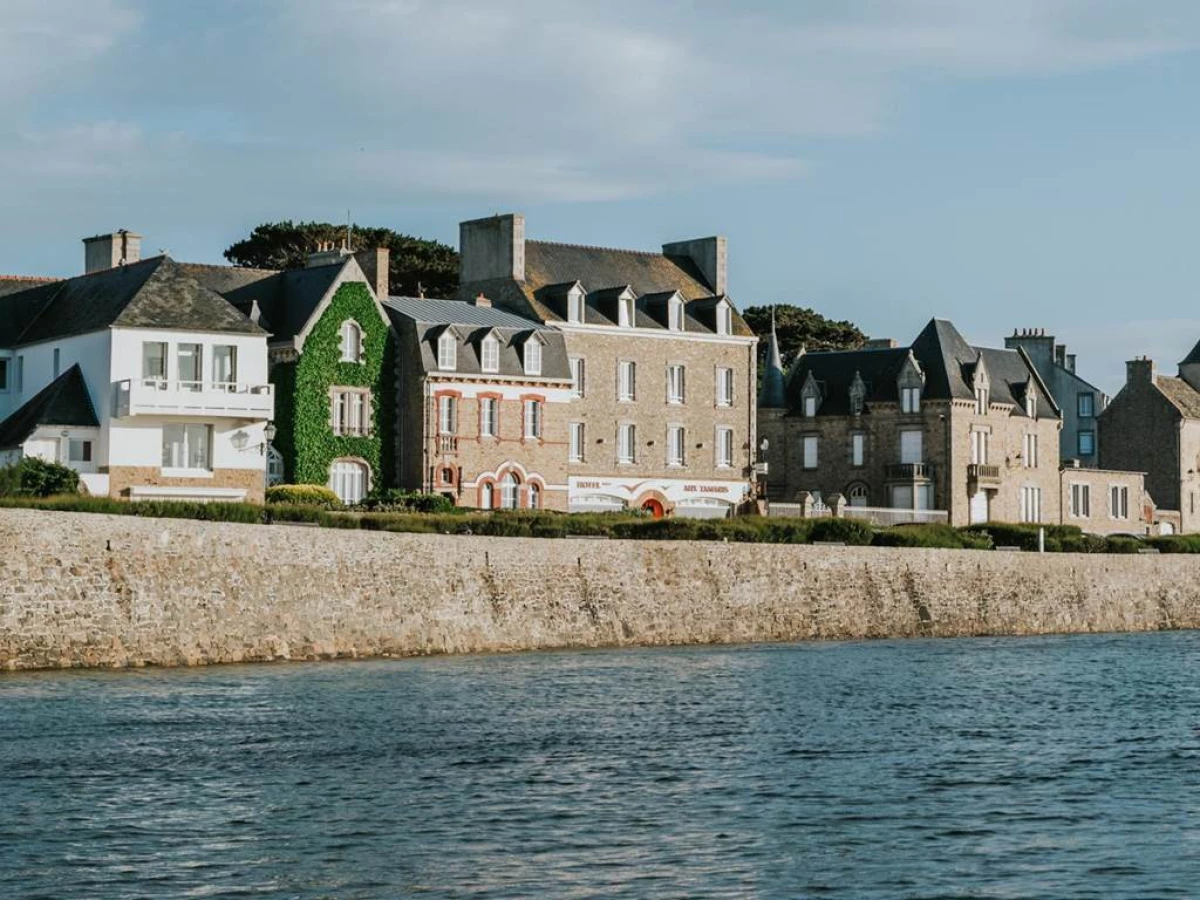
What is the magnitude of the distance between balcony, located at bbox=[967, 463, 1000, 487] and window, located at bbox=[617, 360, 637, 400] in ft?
55.1

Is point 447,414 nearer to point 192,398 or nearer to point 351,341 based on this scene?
point 351,341

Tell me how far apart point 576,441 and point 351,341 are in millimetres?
10848

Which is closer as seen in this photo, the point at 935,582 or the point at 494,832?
the point at 494,832

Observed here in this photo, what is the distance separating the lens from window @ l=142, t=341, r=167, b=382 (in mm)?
57281

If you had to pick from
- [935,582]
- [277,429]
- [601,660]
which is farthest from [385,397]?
[601,660]

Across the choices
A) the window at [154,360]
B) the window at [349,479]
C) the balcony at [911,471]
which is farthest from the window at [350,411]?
the balcony at [911,471]

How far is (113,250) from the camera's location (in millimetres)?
66688

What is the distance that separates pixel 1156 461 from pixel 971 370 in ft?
57.8

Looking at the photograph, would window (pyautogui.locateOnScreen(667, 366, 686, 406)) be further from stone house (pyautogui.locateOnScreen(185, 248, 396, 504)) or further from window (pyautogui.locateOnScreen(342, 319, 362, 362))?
window (pyautogui.locateOnScreen(342, 319, 362, 362))

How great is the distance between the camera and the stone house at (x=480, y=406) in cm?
6731

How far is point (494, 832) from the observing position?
20.9m

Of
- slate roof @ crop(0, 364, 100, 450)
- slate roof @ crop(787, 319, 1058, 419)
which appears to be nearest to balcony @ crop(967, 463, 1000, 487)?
slate roof @ crop(787, 319, 1058, 419)

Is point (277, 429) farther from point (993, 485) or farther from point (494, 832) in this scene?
point (494, 832)

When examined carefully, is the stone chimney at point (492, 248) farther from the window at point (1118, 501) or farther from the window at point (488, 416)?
the window at point (1118, 501)
